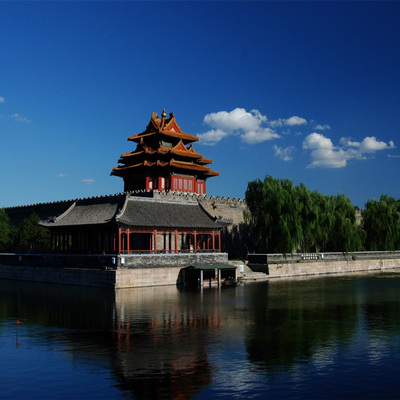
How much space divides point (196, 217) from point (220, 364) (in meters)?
24.6

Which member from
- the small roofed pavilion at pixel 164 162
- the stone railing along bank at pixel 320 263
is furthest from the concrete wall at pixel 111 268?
the small roofed pavilion at pixel 164 162

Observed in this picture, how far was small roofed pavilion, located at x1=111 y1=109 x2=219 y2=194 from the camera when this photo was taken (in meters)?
48.8

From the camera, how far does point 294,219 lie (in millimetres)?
43000

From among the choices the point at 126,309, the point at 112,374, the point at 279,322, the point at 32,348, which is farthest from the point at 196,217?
the point at 112,374

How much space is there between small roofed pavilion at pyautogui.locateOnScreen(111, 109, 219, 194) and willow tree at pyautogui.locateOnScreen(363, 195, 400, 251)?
16886 millimetres

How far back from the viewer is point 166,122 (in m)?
52.8

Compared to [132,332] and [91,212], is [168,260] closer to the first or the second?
[91,212]

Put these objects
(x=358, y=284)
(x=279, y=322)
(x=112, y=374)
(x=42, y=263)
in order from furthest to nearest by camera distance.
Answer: (x=42, y=263), (x=358, y=284), (x=279, y=322), (x=112, y=374)

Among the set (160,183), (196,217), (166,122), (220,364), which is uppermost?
(166,122)

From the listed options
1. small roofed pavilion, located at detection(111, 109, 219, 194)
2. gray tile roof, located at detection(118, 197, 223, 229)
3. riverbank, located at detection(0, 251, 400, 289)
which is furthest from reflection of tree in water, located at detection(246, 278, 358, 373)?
small roofed pavilion, located at detection(111, 109, 219, 194)

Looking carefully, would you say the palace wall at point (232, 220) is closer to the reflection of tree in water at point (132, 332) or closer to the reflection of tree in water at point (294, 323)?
the reflection of tree in water at point (294, 323)

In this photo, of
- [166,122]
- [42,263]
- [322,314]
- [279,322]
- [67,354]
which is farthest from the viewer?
[166,122]

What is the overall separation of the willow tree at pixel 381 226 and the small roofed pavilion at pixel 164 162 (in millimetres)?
16886

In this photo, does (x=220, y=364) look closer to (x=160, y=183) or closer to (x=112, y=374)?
(x=112, y=374)
